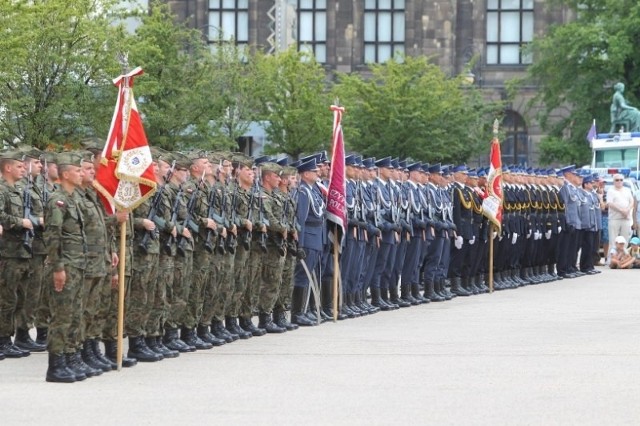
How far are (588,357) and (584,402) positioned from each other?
330 centimetres

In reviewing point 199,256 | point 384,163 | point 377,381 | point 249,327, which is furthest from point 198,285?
point 384,163

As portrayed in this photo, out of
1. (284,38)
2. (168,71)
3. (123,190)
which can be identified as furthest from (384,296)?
(284,38)

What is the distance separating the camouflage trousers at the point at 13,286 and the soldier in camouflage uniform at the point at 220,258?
5.43 ft

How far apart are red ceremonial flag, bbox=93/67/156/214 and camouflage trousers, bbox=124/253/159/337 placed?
676 mm

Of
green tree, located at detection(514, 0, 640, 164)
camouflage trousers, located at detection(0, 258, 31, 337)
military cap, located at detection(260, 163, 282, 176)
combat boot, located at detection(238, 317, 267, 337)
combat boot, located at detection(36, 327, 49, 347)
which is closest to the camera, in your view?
camouflage trousers, located at detection(0, 258, 31, 337)

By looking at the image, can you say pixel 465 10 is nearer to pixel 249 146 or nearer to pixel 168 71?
pixel 249 146

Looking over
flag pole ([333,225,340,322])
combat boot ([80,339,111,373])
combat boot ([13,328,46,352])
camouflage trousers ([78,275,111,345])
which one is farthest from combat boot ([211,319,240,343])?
flag pole ([333,225,340,322])

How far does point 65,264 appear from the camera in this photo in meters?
13.4

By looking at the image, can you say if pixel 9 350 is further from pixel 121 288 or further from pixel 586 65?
pixel 586 65

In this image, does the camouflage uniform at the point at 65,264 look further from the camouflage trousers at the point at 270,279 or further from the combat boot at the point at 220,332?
the camouflage trousers at the point at 270,279

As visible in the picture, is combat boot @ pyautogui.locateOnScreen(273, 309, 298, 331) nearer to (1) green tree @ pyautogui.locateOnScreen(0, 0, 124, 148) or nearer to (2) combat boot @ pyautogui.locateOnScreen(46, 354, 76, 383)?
(2) combat boot @ pyautogui.locateOnScreen(46, 354, 76, 383)

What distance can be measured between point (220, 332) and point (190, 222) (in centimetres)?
138

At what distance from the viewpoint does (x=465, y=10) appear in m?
64.3

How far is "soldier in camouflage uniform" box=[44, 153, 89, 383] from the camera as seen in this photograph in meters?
13.3
